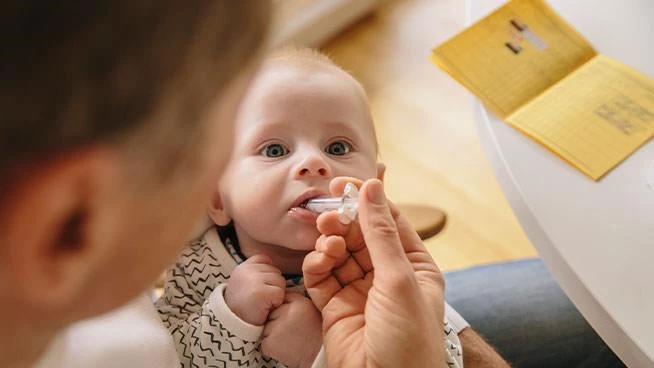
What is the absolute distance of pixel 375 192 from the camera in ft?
2.87

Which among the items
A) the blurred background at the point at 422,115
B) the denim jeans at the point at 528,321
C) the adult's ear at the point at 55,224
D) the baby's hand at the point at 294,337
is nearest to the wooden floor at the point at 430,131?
the blurred background at the point at 422,115

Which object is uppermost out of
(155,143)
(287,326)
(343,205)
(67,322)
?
(155,143)

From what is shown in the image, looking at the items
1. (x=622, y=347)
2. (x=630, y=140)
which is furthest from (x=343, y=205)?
(x=630, y=140)

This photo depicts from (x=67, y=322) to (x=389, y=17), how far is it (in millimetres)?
2271

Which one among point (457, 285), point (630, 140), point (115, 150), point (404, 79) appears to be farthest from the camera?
point (404, 79)

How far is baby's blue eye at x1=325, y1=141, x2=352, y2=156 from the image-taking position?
109 cm

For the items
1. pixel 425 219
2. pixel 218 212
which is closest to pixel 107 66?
pixel 218 212

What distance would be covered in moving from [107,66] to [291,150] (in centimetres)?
66

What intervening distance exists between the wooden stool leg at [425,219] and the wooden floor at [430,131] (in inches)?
31.8

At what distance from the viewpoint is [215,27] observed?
1.44 ft

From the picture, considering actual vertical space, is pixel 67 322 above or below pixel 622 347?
A: above

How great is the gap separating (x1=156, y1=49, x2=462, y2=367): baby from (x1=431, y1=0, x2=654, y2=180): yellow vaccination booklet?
0.66 feet

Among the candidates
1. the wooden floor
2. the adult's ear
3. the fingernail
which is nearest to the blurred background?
the wooden floor

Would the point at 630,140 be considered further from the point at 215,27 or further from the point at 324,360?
the point at 215,27
